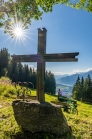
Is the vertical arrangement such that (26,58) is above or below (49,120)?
above

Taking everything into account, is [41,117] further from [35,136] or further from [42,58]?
[42,58]

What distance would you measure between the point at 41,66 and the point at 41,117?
2034 mm

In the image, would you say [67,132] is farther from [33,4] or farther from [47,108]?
[33,4]

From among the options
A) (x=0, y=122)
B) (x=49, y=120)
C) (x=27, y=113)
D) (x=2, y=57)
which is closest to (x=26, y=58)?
(x=27, y=113)

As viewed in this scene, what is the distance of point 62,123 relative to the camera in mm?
6578

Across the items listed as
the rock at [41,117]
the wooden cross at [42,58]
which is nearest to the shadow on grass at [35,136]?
the rock at [41,117]

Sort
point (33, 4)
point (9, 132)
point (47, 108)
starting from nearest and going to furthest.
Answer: point (47, 108), point (9, 132), point (33, 4)

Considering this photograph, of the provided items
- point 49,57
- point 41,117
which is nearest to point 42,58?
point 49,57

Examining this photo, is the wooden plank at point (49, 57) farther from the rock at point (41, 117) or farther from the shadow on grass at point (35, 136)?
the shadow on grass at point (35, 136)

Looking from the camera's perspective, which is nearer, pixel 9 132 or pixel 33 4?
pixel 9 132

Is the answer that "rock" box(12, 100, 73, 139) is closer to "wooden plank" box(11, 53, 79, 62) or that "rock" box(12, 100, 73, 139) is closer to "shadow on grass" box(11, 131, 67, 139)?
"shadow on grass" box(11, 131, 67, 139)

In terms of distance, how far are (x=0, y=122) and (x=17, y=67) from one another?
233 feet

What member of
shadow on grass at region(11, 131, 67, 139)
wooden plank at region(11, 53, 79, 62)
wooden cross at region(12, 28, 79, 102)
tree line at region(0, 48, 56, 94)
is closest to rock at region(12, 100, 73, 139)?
shadow on grass at region(11, 131, 67, 139)

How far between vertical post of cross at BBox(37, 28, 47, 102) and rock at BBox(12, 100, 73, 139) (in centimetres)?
38
